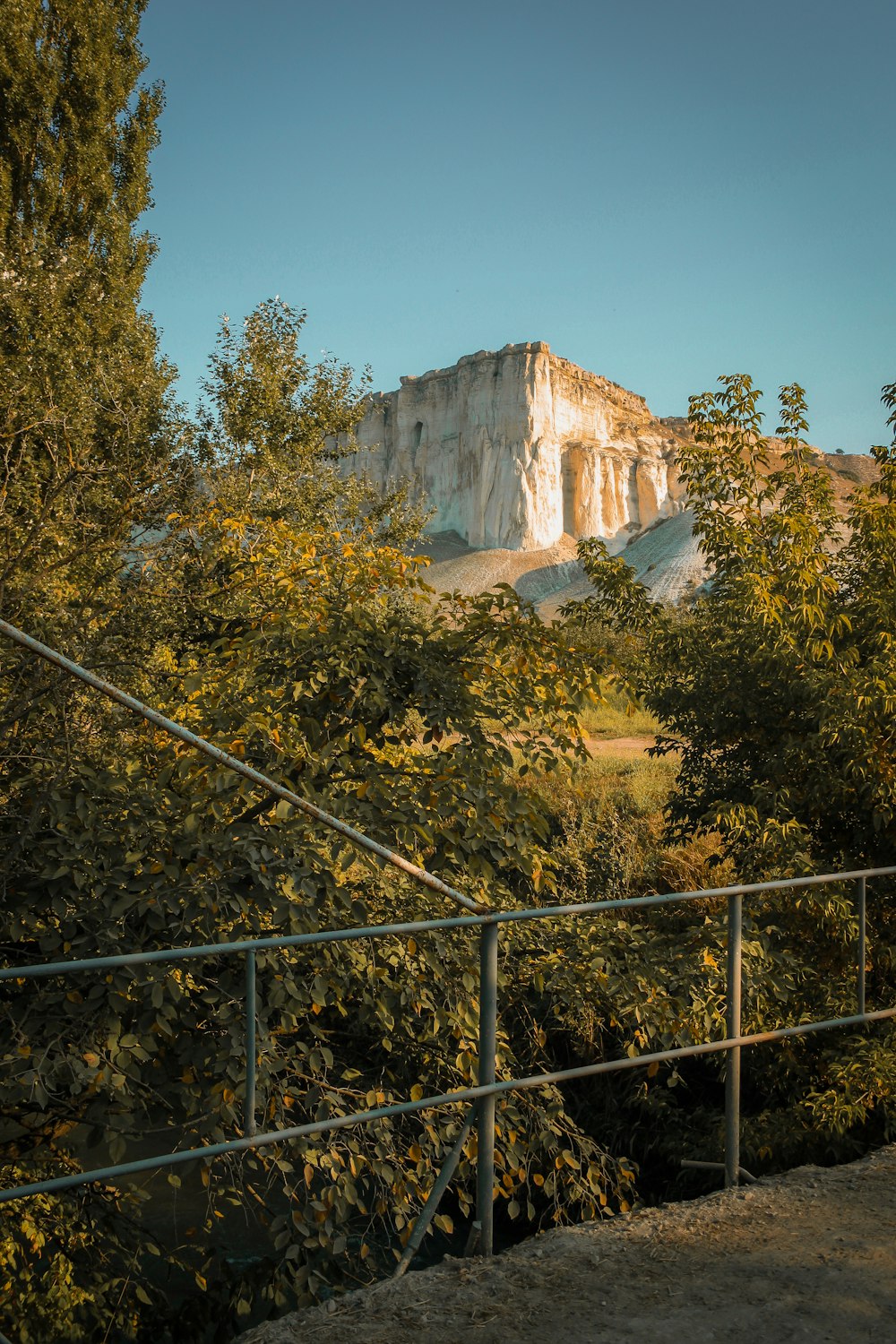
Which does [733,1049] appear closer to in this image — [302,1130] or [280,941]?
[302,1130]

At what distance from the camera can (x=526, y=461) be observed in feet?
313

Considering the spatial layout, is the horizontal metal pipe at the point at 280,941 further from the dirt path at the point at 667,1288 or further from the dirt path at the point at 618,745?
the dirt path at the point at 618,745

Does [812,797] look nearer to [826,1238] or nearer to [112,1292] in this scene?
[826,1238]

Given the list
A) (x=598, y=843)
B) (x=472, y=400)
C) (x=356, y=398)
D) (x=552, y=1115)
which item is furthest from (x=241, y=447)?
(x=472, y=400)

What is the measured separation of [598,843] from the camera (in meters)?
14.8

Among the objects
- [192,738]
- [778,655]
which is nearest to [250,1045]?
[192,738]

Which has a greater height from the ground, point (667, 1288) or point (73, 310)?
point (73, 310)

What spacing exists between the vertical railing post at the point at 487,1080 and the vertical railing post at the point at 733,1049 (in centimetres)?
95

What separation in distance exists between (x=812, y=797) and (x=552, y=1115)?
3.31m

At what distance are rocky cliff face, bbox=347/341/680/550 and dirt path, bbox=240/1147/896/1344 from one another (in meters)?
89.8

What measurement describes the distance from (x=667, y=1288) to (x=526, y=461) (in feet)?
310

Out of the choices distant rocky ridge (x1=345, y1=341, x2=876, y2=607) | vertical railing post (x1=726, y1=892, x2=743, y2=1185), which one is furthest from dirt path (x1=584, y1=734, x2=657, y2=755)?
distant rocky ridge (x1=345, y1=341, x2=876, y2=607)

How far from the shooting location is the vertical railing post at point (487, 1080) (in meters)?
3.49

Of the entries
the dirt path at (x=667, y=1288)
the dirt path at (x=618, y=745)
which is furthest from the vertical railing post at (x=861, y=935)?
the dirt path at (x=618, y=745)
